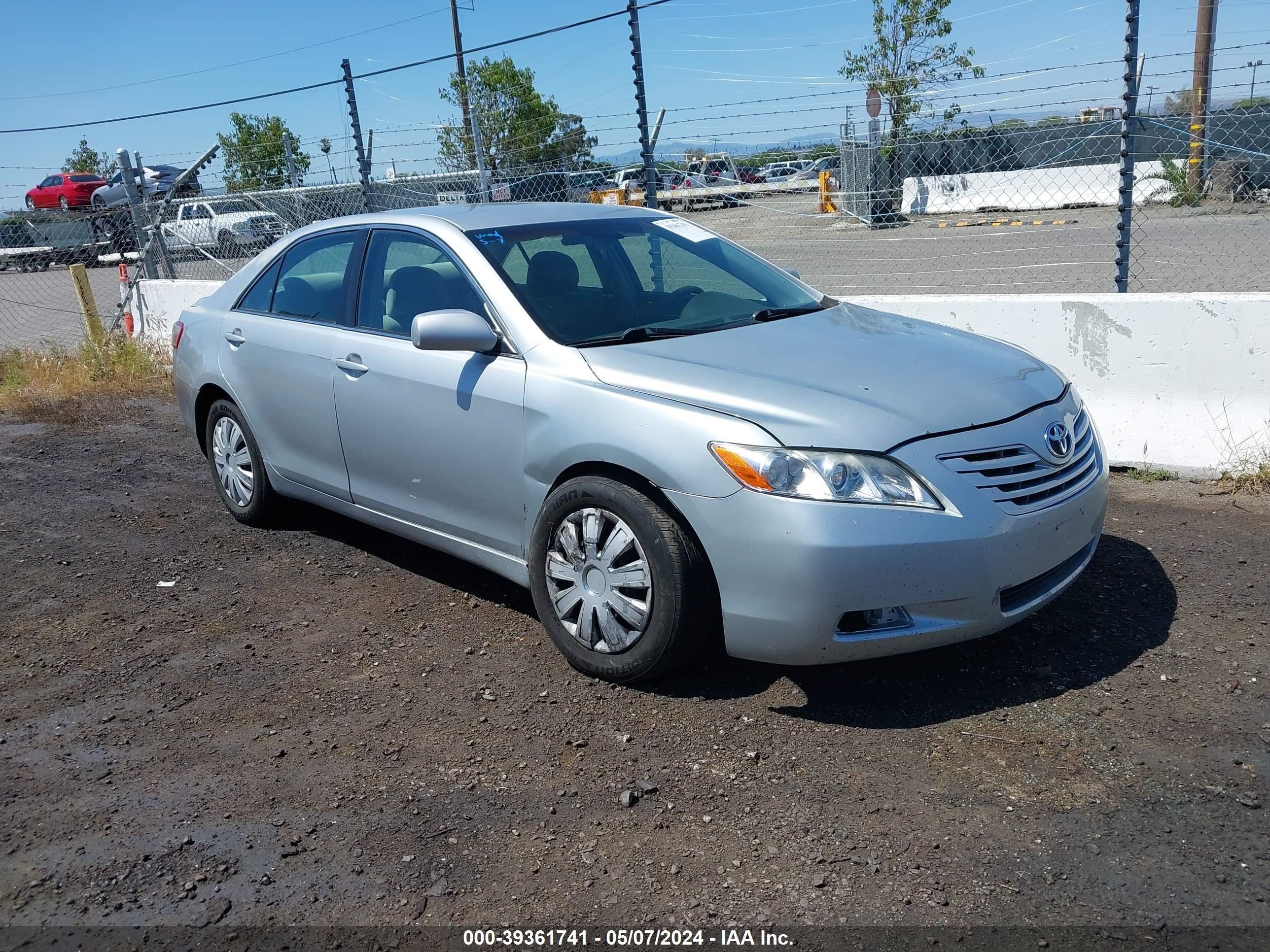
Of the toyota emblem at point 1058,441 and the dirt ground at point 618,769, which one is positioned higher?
the toyota emblem at point 1058,441

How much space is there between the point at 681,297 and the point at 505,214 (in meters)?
0.94

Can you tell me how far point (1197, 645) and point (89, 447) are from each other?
744 cm

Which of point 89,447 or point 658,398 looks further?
point 89,447

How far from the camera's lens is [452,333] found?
405 centimetres

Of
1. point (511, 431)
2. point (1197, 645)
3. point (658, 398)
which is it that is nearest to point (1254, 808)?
point (1197, 645)

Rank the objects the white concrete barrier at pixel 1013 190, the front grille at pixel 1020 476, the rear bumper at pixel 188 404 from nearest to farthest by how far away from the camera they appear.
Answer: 1. the front grille at pixel 1020 476
2. the rear bumper at pixel 188 404
3. the white concrete barrier at pixel 1013 190

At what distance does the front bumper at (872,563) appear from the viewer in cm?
330

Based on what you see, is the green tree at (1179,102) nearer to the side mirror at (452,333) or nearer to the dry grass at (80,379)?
the side mirror at (452,333)

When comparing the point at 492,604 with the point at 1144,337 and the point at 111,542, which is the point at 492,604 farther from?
the point at 1144,337

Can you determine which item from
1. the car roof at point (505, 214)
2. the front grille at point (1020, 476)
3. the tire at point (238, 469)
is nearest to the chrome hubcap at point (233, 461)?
the tire at point (238, 469)

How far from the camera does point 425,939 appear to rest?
8.73ft

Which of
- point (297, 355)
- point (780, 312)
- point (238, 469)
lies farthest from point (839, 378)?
point (238, 469)

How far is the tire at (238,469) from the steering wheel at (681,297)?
91.5 inches

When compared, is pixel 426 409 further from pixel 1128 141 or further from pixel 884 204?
pixel 884 204
